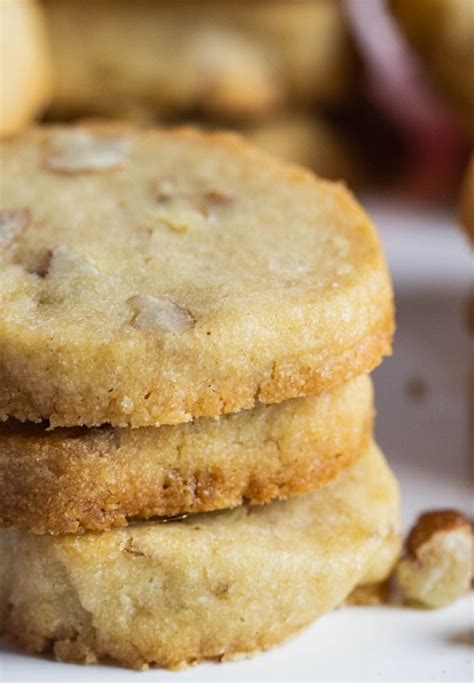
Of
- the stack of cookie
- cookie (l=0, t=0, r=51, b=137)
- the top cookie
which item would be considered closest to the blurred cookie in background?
the top cookie

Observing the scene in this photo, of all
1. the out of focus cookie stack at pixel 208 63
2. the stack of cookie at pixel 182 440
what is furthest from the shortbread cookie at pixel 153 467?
the out of focus cookie stack at pixel 208 63

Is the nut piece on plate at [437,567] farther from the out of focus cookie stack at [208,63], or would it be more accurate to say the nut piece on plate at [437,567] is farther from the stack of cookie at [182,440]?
the out of focus cookie stack at [208,63]

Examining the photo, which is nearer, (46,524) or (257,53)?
(46,524)

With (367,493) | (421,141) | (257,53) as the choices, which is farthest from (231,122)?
(367,493)

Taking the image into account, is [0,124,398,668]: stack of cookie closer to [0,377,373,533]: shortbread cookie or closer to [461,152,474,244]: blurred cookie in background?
[0,377,373,533]: shortbread cookie

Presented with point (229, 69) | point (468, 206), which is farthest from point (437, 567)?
point (229, 69)

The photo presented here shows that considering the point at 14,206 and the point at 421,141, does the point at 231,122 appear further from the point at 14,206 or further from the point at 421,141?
A: the point at 14,206
